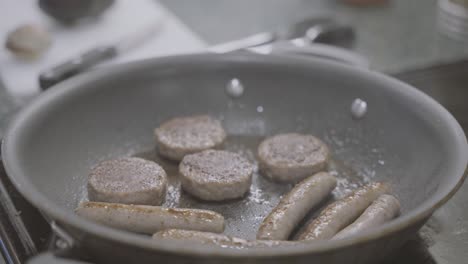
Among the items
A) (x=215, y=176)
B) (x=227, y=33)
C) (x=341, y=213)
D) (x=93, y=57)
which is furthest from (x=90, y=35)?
(x=341, y=213)

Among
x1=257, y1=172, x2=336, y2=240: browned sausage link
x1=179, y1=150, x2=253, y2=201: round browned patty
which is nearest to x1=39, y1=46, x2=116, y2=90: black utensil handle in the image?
x1=179, y1=150, x2=253, y2=201: round browned patty

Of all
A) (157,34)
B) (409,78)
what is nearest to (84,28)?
(157,34)

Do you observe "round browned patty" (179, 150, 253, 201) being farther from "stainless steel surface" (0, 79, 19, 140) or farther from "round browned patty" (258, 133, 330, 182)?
"stainless steel surface" (0, 79, 19, 140)

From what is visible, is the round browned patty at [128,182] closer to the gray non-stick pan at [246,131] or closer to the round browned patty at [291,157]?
the gray non-stick pan at [246,131]

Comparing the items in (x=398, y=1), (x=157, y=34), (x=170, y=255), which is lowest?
(x=398, y=1)

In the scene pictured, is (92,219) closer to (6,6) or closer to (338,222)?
(338,222)

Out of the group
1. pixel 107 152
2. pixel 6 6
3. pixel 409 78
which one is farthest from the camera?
pixel 6 6

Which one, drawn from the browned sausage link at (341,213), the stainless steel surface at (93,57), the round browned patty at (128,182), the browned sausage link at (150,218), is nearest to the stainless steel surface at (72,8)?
the stainless steel surface at (93,57)
